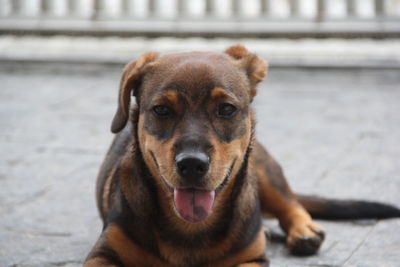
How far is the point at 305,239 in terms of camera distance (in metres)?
4.30

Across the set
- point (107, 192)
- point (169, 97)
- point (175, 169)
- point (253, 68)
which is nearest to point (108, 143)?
point (107, 192)

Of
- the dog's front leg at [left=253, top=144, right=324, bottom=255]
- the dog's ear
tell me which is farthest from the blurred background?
the dog's ear

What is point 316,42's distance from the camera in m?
10.8

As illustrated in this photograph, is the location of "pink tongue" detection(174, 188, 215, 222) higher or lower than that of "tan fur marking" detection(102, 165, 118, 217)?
higher

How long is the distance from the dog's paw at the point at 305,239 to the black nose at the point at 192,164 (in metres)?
1.06

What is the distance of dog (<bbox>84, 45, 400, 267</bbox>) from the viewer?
3547mm

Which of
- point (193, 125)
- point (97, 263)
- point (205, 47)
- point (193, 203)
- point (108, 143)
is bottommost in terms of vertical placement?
point (205, 47)

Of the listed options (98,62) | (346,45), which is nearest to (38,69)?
(98,62)

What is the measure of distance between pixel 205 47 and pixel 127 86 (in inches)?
263

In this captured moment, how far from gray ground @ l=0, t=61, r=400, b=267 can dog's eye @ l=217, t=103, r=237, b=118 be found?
938 millimetres

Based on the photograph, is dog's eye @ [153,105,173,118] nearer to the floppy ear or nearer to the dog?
the dog

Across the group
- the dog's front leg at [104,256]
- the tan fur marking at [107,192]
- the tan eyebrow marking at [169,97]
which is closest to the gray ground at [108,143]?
the tan fur marking at [107,192]

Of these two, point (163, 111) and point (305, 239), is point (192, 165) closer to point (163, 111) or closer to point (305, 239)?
point (163, 111)

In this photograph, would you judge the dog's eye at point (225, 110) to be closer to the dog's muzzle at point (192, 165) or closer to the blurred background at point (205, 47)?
the dog's muzzle at point (192, 165)
